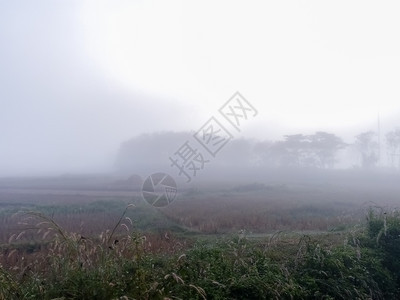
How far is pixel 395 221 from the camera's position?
7.87m

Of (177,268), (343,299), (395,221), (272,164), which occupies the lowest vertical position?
(343,299)

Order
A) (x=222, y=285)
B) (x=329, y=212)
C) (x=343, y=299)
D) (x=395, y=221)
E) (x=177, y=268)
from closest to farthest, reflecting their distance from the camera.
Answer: (x=222, y=285) < (x=177, y=268) < (x=343, y=299) < (x=395, y=221) < (x=329, y=212)

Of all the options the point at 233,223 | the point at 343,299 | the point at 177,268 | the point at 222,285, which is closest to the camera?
the point at 222,285

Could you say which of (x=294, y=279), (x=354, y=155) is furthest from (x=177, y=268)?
(x=354, y=155)

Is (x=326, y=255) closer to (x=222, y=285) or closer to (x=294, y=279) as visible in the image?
(x=294, y=279)

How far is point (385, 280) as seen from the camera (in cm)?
645

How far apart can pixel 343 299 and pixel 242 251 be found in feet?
5.64

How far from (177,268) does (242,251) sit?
1.86 meters

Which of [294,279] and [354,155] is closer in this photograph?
[294,279]

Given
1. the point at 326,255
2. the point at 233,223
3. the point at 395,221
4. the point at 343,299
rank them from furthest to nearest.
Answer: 1. the point at 233,223
2. the point at 395,221
3. the point at 326,255
4. the point at 343,299

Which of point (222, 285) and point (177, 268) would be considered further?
point (177, 268)

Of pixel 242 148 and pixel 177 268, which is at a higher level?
pixel 242 148

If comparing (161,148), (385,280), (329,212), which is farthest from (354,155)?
(385,280)

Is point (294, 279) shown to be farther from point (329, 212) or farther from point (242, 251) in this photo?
point (329, 212)
